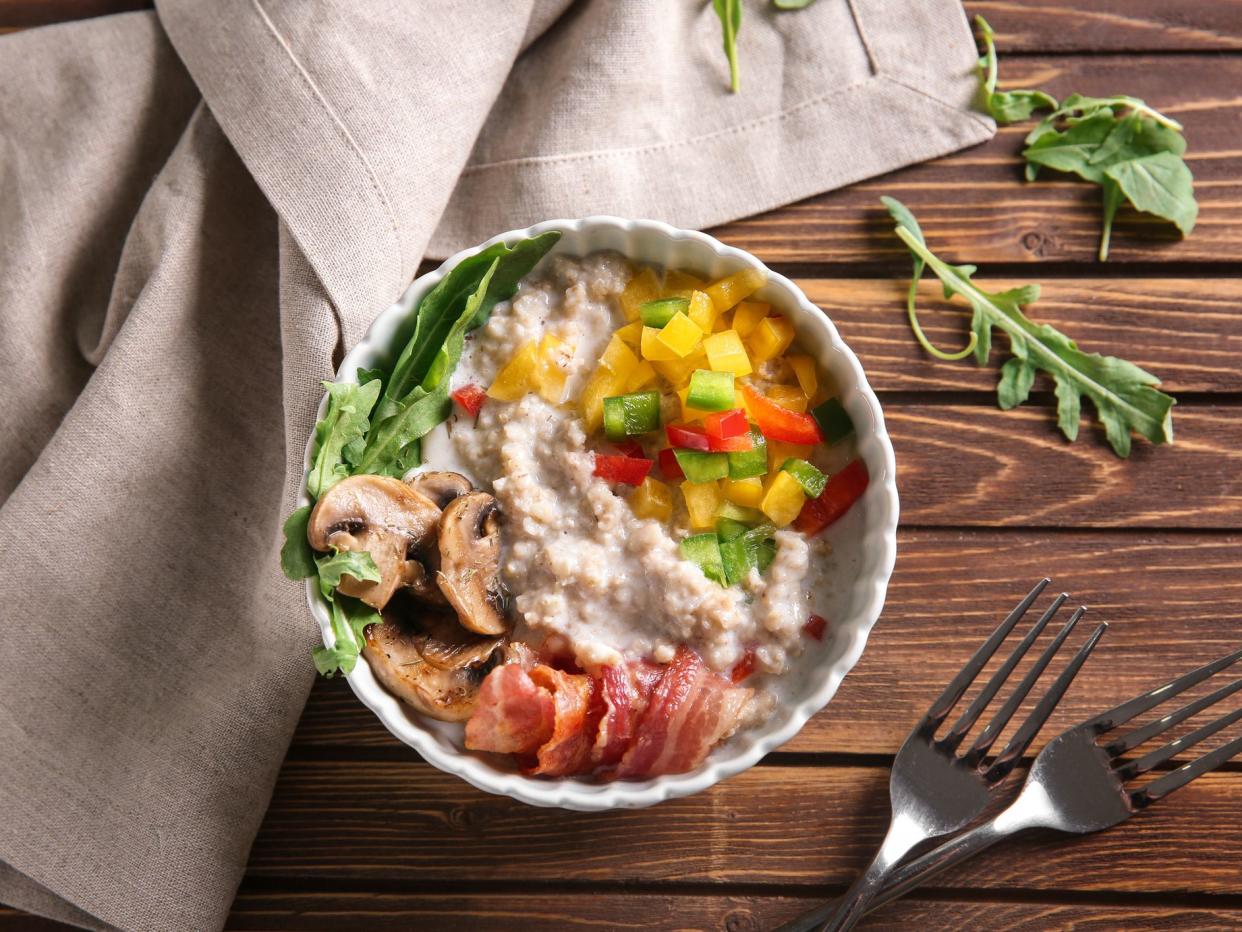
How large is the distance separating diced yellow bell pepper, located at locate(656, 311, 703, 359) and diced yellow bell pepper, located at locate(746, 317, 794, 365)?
0.19m

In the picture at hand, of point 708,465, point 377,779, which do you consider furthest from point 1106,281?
point 377,779

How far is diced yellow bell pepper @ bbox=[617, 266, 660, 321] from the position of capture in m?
2.58

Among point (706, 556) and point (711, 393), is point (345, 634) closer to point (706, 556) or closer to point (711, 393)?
point (706, 556)

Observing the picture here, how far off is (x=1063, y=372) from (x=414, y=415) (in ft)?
5.70

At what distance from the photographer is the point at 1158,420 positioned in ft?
9.39

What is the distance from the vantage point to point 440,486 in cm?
239

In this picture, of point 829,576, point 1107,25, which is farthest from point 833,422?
point 1107,25

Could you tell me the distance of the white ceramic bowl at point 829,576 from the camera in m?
2.24

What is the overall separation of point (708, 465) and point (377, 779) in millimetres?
1268

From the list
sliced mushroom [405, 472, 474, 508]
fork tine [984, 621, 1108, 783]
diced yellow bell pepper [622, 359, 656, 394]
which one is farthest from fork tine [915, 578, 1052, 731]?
sliced mushroom [405, 472, 474, 508]

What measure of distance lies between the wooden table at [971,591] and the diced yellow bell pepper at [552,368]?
0.79m

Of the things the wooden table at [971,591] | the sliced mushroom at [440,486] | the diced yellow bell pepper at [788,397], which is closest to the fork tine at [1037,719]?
the wooden table at [971,591]

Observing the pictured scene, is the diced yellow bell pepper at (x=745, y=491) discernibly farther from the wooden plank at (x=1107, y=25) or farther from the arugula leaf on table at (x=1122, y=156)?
the wooden plank at (x=1107, y=25)

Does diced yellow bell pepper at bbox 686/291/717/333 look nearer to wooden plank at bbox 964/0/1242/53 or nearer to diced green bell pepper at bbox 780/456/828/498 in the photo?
diced green bell pepper at bbox 780/456/828/498
